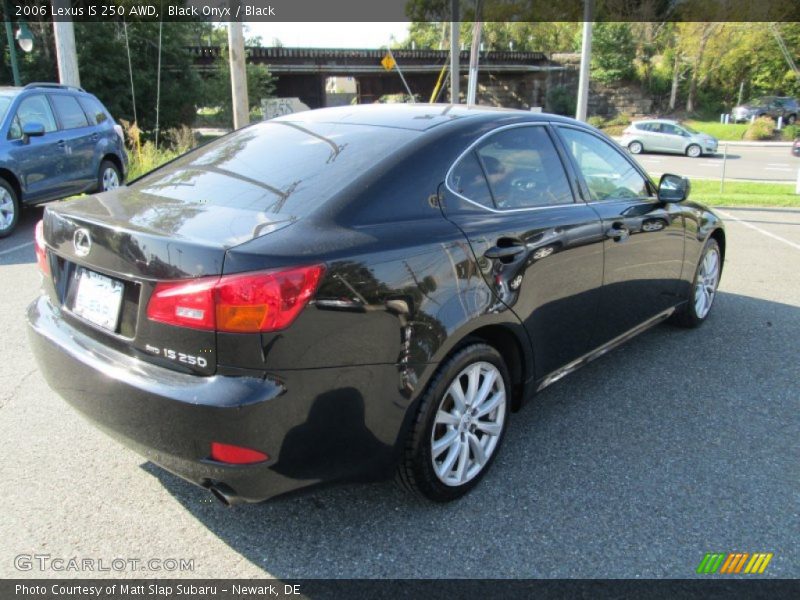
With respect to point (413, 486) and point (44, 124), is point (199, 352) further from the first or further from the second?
point (44, 124)

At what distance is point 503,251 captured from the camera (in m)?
2.86

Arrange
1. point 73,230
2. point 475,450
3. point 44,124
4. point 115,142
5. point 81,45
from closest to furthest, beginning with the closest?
point 73,230 → point 475,450 → point 44,124 → point 115,142 → point 81,45

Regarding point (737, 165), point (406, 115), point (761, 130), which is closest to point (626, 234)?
point (406, 115)

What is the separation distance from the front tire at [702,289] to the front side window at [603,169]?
1.08m

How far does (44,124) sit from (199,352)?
326 inches

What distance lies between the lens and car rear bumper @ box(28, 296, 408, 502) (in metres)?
2.13

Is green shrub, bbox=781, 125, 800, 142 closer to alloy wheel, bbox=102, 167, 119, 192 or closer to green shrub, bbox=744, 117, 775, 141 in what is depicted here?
green shrub, bbox=744, 117, 775, 141

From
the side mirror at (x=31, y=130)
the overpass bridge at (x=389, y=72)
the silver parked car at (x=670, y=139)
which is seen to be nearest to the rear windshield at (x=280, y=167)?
the side mirror at (x=31, y=130)

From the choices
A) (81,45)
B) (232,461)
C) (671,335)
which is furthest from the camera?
(81,45)

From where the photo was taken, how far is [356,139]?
9.78 feet

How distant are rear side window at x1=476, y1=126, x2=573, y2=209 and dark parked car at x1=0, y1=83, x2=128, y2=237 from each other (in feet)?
23.8

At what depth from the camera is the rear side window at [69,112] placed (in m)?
9.20

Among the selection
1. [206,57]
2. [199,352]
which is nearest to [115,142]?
[199,352]

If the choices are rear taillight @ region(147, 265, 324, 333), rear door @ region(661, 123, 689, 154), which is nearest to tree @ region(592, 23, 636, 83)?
rear door @ region(661, 123, 689, 154)
